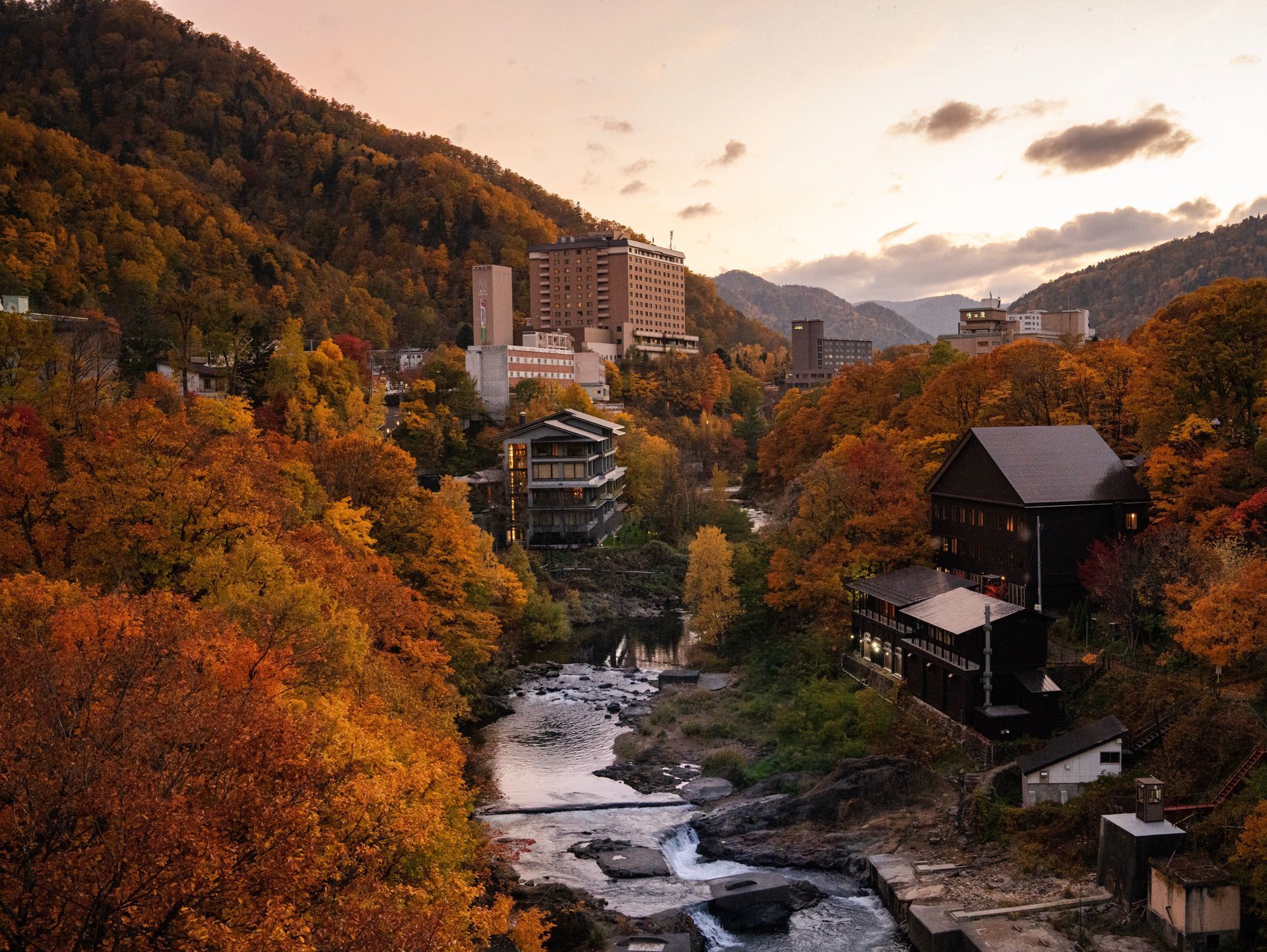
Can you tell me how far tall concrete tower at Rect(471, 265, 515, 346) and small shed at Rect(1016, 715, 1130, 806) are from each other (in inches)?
3016

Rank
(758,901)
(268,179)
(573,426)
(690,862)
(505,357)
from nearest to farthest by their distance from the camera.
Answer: (758,901) < (690,862) < (573,426) < (505,357) < (268,179)

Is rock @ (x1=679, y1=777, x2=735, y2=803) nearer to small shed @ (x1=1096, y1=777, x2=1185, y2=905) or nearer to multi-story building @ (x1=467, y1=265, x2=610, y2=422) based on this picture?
small shed @ (x1=1096, y1=777, x2=1185, y2=905)

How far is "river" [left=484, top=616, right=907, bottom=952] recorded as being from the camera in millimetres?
20906

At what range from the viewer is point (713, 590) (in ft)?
137

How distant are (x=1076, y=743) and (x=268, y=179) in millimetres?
133538

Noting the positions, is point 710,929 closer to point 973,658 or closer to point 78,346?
point 973,658

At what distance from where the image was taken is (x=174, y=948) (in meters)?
9.69

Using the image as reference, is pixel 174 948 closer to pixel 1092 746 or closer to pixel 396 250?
pixel 1092 746

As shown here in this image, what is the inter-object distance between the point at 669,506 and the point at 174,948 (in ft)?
180

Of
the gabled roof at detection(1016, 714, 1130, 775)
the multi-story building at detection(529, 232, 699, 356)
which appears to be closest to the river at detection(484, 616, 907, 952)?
the gabled roof at detection(1016, 714, 1130, 775)

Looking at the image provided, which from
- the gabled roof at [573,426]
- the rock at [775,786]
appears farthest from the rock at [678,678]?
the gabled roof at [573,426]

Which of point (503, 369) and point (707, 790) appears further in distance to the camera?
point (503, 369)

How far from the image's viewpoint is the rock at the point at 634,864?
23359 mm

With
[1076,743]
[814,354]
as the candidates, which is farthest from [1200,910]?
[814,354]
